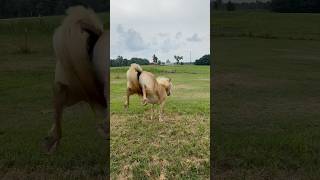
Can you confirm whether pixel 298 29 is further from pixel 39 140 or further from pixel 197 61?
pixel 39 140

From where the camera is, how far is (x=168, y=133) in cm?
328

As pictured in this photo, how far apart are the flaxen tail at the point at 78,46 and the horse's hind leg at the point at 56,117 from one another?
14 cm

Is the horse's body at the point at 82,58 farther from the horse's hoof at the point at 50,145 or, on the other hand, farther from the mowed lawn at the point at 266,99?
the mowed lawn at the point at 266,99

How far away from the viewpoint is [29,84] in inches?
182

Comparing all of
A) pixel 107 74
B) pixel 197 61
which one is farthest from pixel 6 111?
pixel 197 61

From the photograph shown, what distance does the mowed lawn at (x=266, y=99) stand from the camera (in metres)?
3.88

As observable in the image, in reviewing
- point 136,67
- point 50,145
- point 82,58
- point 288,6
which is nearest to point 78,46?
point 82,58

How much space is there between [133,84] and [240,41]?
2.06 meters

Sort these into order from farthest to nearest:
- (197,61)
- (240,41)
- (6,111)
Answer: (240,41), (6,111), (197,61)

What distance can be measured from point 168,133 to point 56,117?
0.91 metres

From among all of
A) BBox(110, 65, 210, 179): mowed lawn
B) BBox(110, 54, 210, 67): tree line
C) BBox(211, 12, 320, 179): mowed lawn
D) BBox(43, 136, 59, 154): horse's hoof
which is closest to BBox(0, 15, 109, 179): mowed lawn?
BBox(43, 136, 59, 154): horse's hoof

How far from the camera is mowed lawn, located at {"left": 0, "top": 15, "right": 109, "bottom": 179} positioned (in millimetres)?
3730

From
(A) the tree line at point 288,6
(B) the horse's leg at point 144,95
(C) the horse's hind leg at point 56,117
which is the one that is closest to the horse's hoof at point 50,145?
(C) the horse's hind leg at point 56,117

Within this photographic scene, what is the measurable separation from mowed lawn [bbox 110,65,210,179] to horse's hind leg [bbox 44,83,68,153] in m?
0.41
